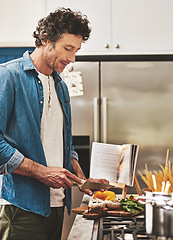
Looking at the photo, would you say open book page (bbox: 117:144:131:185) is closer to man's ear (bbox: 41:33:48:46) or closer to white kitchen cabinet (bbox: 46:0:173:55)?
man's ear (bbox: 41:33:48:46)

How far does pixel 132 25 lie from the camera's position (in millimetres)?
2547

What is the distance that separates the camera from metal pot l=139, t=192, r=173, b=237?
92 centimetres

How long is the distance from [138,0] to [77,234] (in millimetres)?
2001

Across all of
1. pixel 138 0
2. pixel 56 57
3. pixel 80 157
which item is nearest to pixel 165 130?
pixel 80 157

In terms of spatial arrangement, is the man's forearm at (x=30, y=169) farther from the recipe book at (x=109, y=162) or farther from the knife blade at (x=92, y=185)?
the recipe book at (x=109, y=162)

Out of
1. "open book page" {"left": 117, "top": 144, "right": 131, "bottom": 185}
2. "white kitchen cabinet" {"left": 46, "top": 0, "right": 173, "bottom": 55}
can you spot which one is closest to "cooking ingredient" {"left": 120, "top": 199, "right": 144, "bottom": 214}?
"open book page" {"left": 117, "top": 144, "right": 131, "bottom": 185}

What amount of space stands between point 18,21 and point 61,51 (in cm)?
188

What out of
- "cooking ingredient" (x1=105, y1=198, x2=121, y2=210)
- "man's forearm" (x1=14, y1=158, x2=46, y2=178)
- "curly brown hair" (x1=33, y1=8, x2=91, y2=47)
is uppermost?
"curly brown hair" (x1=33, y1=8, x2=91, y2=47)

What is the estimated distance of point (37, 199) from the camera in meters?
1.23

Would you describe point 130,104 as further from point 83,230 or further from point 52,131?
point 83,230

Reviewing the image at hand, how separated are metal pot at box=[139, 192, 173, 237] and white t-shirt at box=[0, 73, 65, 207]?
0.48 m

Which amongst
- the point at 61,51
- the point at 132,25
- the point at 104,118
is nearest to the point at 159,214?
the point at 61,51

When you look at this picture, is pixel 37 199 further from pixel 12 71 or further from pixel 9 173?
pixel 12 71

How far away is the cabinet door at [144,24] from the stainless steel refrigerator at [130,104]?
0.14m
